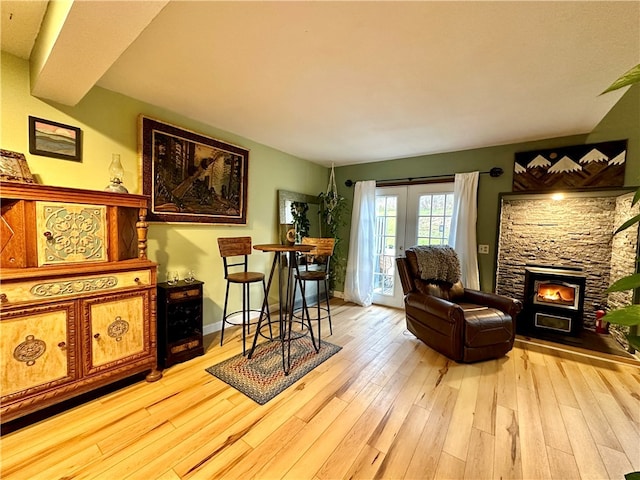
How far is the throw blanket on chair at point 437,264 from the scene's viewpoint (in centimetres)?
316

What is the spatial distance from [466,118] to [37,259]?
3707 mm

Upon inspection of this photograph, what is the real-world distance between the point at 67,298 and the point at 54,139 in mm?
1230

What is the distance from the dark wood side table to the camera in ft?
8.10

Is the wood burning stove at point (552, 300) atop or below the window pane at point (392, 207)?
below

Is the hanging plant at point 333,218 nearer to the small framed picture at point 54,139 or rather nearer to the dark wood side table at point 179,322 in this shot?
the dark wood side table at point 179,322

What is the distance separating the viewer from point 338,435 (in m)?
1.76

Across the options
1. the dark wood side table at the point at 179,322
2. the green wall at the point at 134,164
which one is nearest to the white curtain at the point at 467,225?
the green wall at the point at 134,164

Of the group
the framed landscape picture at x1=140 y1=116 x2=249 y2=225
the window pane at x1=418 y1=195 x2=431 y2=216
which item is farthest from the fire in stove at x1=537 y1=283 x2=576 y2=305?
the framed landscape picture at x1=140 y1=116 x2=249 y2=225

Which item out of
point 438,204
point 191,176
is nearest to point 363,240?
point 438,204

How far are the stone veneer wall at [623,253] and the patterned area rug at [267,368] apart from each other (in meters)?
3.01

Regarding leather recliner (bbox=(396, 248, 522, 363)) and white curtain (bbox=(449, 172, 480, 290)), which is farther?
white curtain (bbox=(449, 172, 480, 290))

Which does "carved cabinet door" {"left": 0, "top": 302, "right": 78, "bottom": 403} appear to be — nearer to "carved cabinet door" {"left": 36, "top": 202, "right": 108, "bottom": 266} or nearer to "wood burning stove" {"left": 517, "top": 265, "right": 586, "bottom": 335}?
"carved cabinet door" {"left": 36, "top": 202, "right": 108, "bottom": 266}

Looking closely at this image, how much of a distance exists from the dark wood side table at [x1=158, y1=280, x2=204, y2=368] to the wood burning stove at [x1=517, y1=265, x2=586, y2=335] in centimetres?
A: 373

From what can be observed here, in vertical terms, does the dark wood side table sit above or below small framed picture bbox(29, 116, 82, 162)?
below
